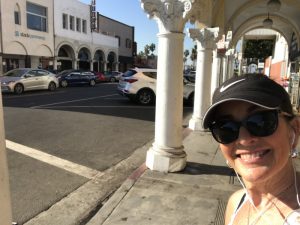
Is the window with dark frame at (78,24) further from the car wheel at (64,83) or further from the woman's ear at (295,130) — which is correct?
the woman's ear at (295,130)

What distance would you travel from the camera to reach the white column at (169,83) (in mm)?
5840

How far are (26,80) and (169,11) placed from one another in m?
17.1

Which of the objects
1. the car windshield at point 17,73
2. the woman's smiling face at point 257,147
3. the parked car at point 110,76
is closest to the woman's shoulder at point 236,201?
the woman's smiling face at point 257,147

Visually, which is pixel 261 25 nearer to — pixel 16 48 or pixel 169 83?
pixel 169 83

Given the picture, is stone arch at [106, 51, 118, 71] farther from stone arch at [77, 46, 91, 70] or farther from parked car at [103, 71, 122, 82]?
parked car at [103, 71, 122, 82]

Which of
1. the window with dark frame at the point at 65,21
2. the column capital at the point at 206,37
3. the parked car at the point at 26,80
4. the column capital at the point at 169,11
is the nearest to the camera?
the column capital at the point at 169,11

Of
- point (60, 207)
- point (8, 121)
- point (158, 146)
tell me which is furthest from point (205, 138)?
point (8, 121)

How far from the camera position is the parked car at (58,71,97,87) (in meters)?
27.9

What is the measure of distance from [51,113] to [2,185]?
10.7 meters

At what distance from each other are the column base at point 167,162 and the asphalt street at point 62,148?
536 millimetres

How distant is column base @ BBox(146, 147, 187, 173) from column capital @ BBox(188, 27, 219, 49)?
429 centimetres

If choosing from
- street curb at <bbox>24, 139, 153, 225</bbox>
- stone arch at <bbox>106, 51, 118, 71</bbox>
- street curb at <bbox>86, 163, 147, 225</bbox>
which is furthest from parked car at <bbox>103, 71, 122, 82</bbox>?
street curb at <bbox>86, 163, 147, 225</bbox>

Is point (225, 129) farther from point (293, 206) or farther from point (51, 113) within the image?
point (51, 113)

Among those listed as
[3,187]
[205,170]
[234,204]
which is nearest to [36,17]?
[205,170]
